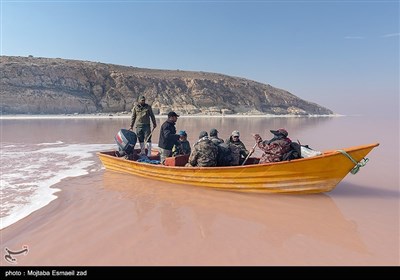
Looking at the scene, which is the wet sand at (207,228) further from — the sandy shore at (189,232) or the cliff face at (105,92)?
the cliff face at (105,92)

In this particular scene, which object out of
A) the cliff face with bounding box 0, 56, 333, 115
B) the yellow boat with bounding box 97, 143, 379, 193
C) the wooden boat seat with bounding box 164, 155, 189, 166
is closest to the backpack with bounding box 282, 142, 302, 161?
the yellow boat with bounding box 97, 143, 379, 193

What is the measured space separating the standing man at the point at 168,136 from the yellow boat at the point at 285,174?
120cm

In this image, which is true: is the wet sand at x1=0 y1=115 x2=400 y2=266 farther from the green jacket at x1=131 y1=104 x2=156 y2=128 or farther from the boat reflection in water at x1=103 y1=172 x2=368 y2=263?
the green jacket at x1=131 y1=104 x2=156 y2=128

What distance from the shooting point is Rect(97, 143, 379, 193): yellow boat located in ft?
18.3

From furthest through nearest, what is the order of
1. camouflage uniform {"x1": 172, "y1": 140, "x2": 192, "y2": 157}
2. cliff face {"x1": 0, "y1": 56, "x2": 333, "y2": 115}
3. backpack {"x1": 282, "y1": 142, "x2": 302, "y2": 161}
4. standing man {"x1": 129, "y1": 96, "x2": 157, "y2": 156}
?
1. cliff face {"x1": 0, "y1": 56, "x2": 333, "y2": 115}
2. standing man {"x1": 129, "y1": 96, "x2": 157, "y2": 156}
3. camouflage uniform {"x1": 172, "y1": 140, "x2": 192, "y2": 157}
4. backpack {"x1": 282, "y1": 142, "x2": 302, "y2": 161}

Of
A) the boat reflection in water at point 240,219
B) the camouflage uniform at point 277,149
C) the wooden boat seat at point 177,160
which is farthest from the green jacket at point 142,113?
the camouflage uniform at point 277,149

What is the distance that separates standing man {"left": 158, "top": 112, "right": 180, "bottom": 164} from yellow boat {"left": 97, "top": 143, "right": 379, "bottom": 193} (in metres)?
1.20

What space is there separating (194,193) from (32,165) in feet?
18.3

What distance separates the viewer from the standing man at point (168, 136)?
804cm

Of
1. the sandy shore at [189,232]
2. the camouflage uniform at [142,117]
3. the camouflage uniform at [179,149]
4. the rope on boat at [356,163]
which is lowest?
the sandy shore at [189,232]

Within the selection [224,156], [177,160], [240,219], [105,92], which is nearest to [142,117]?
[177,160]

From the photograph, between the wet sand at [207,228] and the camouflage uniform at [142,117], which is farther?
the camouflage uniform at [142,117]
